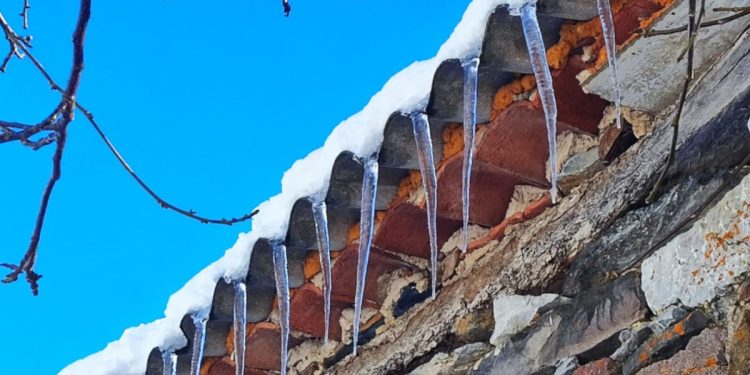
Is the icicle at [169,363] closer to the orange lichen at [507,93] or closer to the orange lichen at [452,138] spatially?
the orange lichen at [452,138]

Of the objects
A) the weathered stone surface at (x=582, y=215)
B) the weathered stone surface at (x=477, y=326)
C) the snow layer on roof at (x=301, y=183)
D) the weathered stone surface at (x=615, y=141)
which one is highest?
the snow layer on roof at (x=301, y=183)

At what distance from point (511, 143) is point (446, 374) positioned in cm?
58

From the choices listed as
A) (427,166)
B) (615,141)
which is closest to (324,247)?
(427,166)

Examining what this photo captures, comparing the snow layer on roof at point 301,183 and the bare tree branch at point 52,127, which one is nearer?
the bare tree branch at point 52,127

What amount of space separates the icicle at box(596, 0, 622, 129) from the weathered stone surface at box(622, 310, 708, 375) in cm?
44

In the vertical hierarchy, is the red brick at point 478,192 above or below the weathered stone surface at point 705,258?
above

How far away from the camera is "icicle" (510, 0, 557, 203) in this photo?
6.55 ft

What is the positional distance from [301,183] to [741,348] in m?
1.10

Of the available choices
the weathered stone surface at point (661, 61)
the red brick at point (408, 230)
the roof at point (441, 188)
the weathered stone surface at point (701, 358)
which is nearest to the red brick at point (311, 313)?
the roof at point (441, 188)

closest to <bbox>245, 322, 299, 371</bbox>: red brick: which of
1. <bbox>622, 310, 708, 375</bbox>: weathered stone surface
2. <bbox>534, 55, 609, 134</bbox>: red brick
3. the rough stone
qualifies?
the rough stone

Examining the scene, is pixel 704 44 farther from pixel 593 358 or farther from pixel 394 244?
pixel 394 244

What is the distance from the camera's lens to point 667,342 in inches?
75.4

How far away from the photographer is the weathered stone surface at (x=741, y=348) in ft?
5.65

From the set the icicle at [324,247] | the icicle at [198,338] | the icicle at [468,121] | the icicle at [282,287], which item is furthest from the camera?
the icicle at [198,338]
